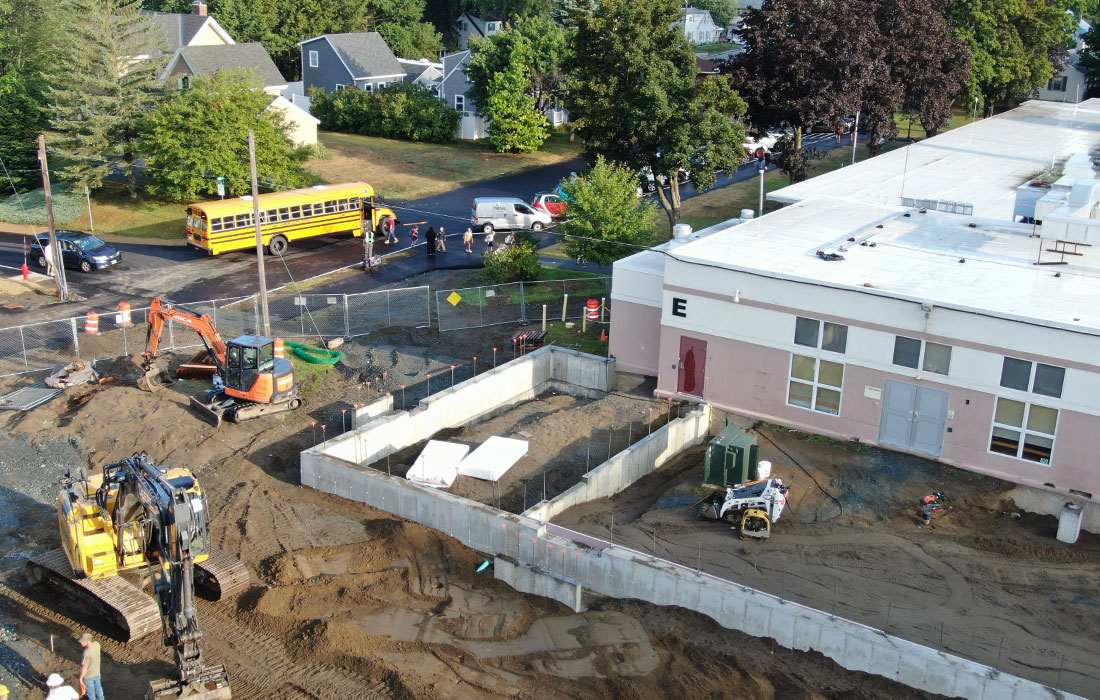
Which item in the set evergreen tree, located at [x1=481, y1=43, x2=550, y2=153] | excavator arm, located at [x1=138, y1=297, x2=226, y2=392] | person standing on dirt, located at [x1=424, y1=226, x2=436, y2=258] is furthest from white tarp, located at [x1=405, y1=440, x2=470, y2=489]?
evergreen tree, located at [x1=481, y1=43, x2=550, y2=153]

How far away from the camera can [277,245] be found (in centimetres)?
4347

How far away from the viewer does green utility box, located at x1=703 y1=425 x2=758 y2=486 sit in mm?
23875

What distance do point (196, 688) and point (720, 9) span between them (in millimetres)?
102066

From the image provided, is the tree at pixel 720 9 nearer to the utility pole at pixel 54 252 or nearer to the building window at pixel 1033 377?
the utility pole at pixel 54 252

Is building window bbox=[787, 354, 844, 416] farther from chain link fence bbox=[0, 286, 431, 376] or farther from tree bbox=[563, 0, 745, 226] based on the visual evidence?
tree bbox=[563, 0, 745, 226]

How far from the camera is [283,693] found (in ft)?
56.5

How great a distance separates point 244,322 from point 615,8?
17.9m

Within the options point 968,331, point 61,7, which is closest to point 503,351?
point 968,331

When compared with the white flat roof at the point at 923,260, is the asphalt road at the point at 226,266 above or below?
below

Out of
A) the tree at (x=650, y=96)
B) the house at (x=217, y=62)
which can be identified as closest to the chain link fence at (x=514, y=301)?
the tree at (x=650, y=96)

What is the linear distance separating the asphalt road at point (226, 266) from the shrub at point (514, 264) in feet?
11.6

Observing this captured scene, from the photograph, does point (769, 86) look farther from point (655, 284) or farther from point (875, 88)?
point (655, 284)

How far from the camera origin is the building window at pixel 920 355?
80.0 ft

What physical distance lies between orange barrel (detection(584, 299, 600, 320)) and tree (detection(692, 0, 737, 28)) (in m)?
80.0
